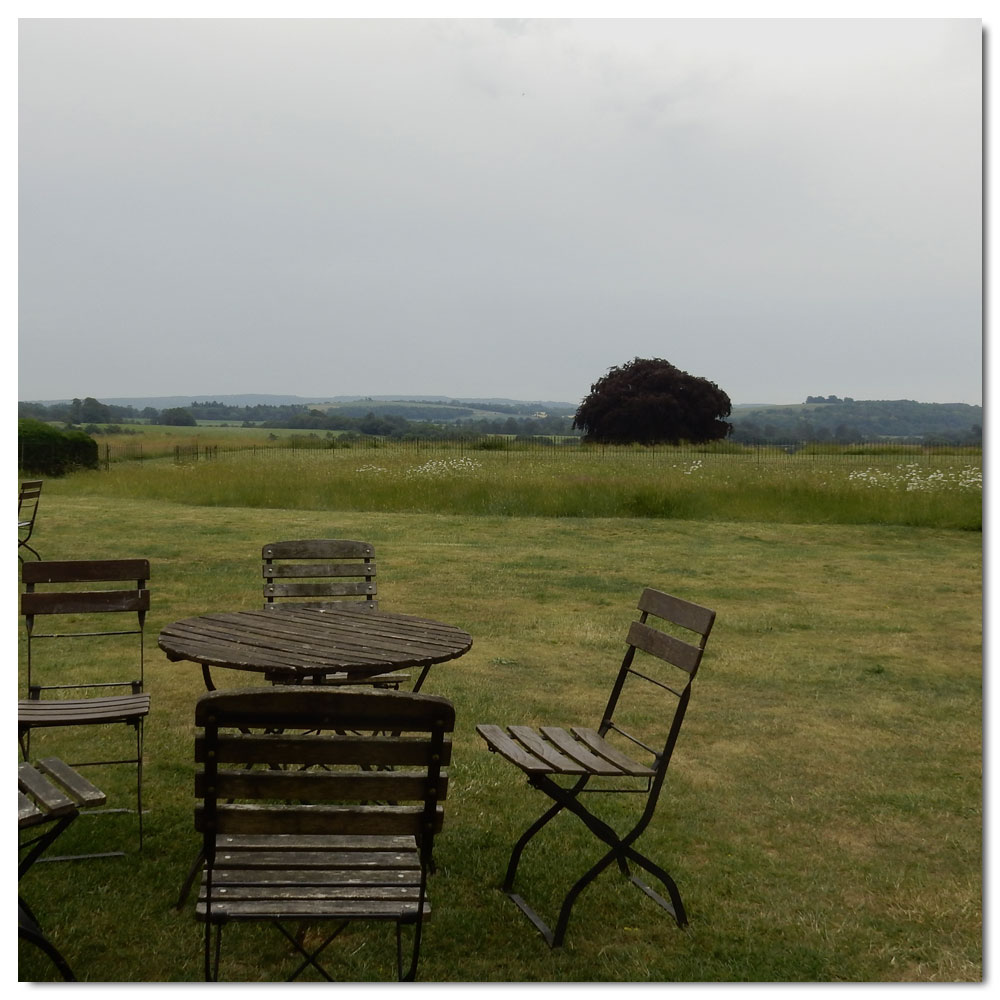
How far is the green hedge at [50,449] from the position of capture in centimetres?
2477

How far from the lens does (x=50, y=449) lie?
24.9 m

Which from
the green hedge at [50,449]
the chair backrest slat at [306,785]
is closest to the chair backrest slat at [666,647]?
the chair backrest slat at [306,785]

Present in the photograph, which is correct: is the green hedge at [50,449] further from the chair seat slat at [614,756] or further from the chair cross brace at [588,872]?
the chair cross brace at [588,872]

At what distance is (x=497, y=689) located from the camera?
671 centimetres

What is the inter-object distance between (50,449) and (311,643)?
900 inches

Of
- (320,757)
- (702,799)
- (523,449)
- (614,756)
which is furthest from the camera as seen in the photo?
(523,449)

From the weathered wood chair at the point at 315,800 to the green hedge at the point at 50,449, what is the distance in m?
23.8

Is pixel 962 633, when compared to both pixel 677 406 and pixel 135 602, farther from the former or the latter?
pixel 677 406

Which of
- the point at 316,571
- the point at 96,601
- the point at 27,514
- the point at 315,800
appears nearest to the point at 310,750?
the point at 315,800

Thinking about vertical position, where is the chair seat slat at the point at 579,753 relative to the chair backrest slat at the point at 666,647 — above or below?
below

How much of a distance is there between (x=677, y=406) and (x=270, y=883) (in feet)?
→ 91.9

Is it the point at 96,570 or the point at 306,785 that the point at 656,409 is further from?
the point at 306,785

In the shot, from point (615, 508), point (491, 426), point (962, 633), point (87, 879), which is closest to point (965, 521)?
point (615, 508)

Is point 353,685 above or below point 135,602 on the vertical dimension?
below
